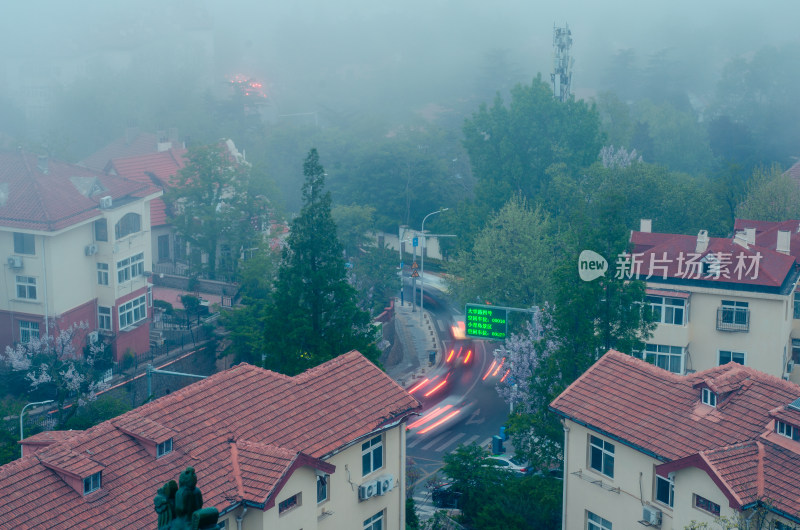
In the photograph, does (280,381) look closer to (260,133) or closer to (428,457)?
(428,457)

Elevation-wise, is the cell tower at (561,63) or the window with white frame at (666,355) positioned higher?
the cell tower at (561,63)

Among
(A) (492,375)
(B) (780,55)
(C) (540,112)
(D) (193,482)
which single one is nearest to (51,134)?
(C) (540,112)

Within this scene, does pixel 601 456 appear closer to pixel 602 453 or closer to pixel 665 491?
pixel 602 453

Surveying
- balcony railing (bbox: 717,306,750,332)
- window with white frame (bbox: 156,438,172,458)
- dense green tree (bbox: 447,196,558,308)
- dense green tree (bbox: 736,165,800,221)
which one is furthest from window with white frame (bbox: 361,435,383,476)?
dense green tree (bbox: 736,165,800,221)

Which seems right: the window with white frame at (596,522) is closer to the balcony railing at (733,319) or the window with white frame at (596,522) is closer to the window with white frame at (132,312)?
the balcony railing at (733,319)

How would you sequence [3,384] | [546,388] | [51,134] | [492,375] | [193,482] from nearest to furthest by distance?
[193,482]
[546,388]
[3,384]
[492,375]
[51,134]

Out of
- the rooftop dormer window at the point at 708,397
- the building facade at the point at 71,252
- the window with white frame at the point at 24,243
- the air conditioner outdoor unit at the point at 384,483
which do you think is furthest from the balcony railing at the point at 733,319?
the window with white frame at the point at 24,243

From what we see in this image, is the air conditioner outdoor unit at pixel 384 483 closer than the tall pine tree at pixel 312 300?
Yes
